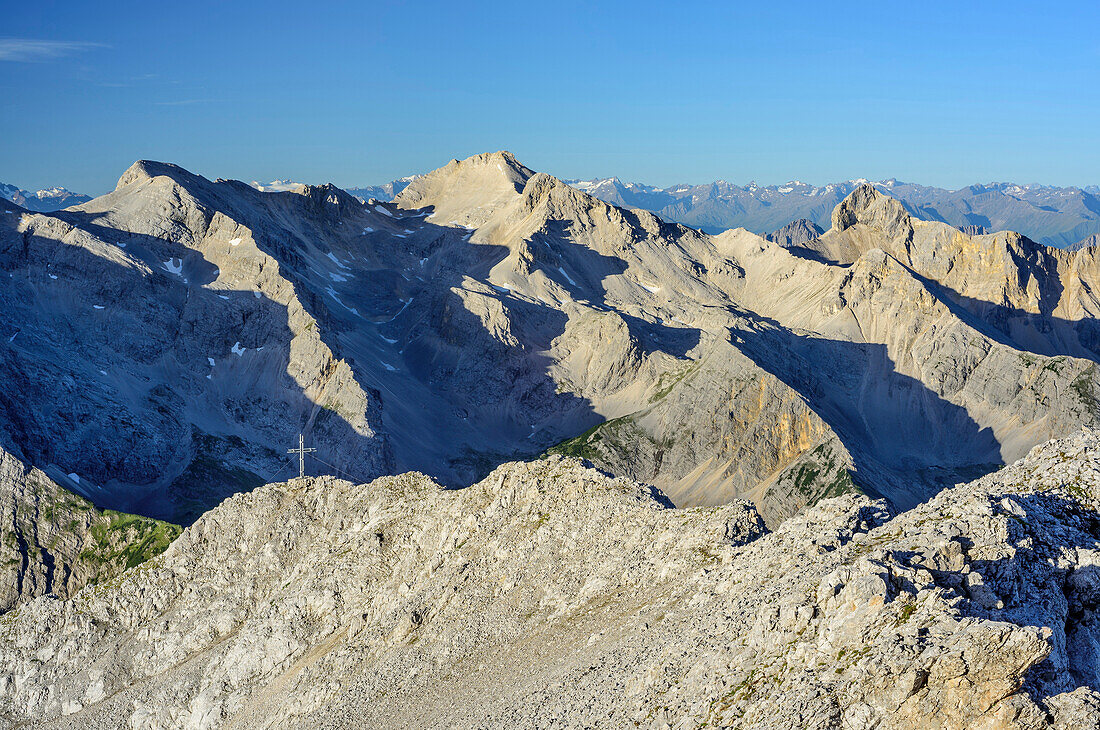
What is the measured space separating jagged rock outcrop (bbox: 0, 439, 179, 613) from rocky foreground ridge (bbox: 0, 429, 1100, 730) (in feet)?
76.5

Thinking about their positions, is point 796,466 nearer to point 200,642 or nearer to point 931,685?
point 200,642

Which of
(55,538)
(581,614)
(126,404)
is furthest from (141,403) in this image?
(581,614)

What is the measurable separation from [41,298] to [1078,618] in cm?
19526

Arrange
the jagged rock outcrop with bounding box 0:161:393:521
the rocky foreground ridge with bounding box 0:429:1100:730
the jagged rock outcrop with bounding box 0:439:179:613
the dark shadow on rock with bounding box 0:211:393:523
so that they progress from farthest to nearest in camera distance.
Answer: the jagged rock outcrop with bounding box 0:161:393:521 → the dark shadow on rock with bounding box 0:211:393:523 → the jagged rock outcrop with bounding box 0:439:179:613 → the rocky foreground ridge with bounding box 0:429:1100:730

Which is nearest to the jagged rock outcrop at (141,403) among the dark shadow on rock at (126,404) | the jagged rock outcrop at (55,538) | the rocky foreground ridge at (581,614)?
the dark shadow on rock at (126,404)

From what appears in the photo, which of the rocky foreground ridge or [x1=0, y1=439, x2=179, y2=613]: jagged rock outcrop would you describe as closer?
the rocky foreground ridge

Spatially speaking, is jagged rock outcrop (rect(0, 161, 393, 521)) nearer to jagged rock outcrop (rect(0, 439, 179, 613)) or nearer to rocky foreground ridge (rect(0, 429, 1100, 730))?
jagged rock outcrop (rect(0, 439, 179, 613))

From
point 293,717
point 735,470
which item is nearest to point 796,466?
point 735,470

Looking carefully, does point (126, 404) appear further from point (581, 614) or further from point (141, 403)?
point (581, 614)

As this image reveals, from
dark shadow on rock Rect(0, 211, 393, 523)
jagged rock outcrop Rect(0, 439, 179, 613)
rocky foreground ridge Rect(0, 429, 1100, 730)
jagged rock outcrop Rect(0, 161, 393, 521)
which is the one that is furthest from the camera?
jagged rock outcrop Rect(0, 161, 393, 521)

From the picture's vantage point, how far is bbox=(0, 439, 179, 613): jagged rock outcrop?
361ft

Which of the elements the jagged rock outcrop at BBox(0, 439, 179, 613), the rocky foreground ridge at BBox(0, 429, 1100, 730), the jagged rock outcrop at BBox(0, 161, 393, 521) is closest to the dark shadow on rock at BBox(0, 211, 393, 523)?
the jagged rock outcrop at BBox(0, 161, 393, 521)

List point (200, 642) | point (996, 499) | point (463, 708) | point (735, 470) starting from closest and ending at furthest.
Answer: point (996, 499), point (463, 708), point (200, 642), point (735, 470)

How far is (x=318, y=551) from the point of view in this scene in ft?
266
